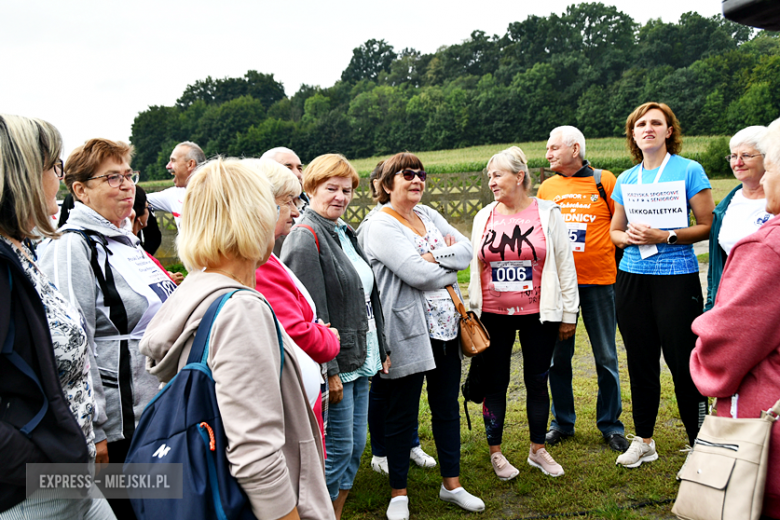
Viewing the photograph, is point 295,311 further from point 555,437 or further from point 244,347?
point 555,437

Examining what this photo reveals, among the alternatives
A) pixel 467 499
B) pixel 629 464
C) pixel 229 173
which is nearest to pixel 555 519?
pixel 467 499

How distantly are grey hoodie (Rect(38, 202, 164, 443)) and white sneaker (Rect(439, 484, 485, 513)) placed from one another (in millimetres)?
1965

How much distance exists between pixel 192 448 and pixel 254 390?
0.20 metres

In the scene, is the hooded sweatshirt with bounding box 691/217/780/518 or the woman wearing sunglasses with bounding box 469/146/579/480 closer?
the hooded sweatshirt with bounding box 691/217/780/518

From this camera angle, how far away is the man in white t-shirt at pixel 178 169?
5.00 m

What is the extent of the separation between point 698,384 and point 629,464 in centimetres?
208

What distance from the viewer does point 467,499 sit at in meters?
3.29

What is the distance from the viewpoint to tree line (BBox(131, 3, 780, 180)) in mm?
32938

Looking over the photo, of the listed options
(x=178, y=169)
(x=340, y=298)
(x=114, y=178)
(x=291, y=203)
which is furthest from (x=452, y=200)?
(x=114, y=178)

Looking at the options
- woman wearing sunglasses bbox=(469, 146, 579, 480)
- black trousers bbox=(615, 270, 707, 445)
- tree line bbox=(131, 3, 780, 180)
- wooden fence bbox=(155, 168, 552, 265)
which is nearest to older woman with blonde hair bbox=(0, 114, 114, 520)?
woman wearing sunglasses bbox=(469, 146, 579, 480)

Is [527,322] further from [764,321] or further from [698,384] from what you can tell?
[764,321]

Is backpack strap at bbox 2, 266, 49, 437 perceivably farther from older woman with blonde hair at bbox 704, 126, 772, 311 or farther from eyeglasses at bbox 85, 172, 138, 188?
older woman with blonde hair at bbox 704, 126, 772, 311

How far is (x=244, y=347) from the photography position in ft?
4.61

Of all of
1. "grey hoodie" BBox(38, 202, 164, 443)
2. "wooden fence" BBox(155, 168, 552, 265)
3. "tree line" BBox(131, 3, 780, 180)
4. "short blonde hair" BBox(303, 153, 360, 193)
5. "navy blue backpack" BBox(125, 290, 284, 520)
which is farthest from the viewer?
"tree line" BBox(131, 3, 780, 180)
